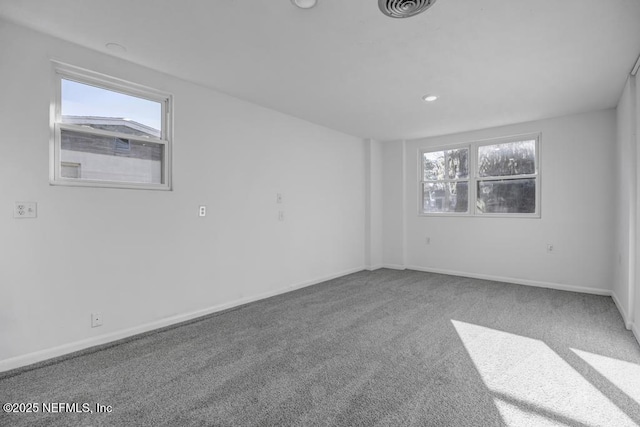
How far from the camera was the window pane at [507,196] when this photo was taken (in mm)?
4777

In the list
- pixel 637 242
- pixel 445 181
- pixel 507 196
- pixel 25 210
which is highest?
pixel 445 181

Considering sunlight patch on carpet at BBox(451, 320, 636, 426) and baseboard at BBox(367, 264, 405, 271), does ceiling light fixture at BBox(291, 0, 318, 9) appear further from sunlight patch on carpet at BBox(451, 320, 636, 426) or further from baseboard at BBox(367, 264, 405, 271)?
baseboard at BBox(367, 264, 405, 271)

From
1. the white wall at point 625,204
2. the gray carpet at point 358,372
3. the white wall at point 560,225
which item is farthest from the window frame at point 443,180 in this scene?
the gray carpet at point 358,372

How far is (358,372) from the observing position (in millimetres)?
2225

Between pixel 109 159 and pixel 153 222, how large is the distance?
0.66 meters

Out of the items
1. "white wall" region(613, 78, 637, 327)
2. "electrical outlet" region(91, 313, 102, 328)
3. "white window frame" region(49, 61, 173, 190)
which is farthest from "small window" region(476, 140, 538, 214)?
"electrical outlet" region(91, 313, 102, 328)

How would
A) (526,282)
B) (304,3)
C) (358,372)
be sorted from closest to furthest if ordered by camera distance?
(304,3) < (358,372) < (526,282)

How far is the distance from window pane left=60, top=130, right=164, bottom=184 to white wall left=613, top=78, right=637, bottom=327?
15.0 feet

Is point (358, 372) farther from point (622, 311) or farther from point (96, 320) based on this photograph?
point (622, 311)

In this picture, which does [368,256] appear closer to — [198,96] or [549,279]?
[549,279]

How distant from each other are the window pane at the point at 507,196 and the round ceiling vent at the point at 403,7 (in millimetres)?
3798

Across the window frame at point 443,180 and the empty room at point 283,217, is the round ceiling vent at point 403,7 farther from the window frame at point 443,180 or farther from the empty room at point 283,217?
the window frame at point 443,180

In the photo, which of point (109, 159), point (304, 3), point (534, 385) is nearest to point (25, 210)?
point (109, 159)

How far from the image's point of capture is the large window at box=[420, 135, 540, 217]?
15.7 feet
